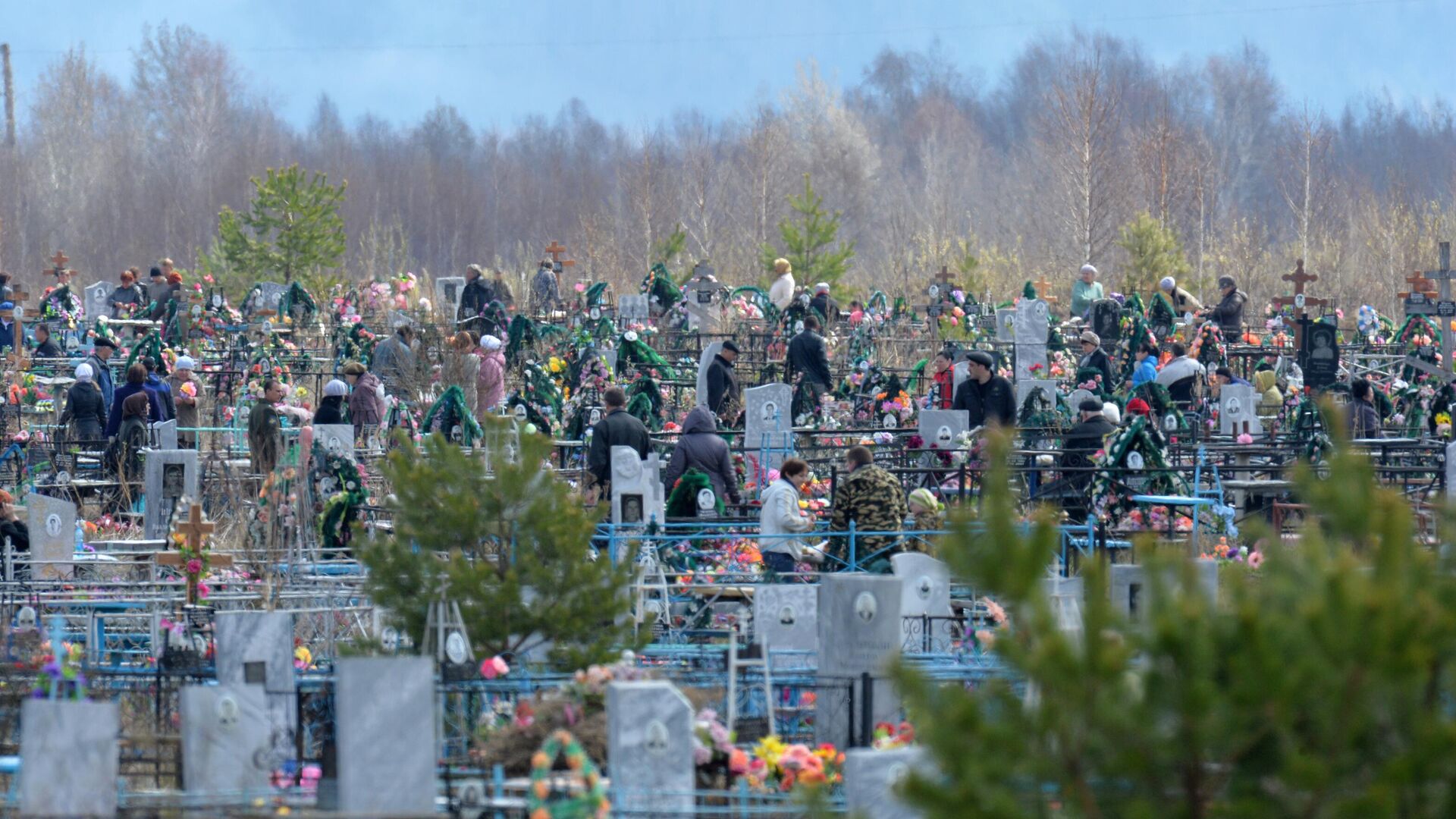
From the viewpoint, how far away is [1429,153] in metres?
115

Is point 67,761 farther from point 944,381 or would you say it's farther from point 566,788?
point 944,381

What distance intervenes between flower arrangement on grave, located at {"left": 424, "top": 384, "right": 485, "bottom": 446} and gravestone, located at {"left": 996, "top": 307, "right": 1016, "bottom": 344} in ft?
33.7

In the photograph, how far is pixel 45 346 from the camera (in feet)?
82.7

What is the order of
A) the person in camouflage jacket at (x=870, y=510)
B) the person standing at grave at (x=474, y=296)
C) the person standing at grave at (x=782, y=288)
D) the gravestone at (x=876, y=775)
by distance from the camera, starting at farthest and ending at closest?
the person standing at grave at (x=474, y=296) → the person standing at grave at (x=782, y=288) → the person in camouflage jacket at (x=870, y=510) → the gravestone at (x=876, y=775)

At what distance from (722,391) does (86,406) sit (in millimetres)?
5948

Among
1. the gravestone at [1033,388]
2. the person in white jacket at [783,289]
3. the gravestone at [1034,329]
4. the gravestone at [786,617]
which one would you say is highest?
the person in white jacket at [783,289]

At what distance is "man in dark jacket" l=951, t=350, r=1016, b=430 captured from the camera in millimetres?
16812

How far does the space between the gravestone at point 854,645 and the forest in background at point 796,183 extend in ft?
85.0

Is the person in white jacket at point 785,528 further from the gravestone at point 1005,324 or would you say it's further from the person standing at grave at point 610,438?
the gravestone at point 1005,324

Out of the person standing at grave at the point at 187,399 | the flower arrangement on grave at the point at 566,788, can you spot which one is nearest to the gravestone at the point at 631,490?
the flower arrangement on grave at the point at 566,788

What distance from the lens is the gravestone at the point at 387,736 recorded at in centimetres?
728

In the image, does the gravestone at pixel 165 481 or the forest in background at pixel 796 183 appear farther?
the forest in background at pixel 796 183

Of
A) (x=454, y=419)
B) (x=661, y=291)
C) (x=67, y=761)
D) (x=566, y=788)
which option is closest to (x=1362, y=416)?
(x=454, y=419)

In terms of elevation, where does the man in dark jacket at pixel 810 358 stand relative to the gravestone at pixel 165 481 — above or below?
above
